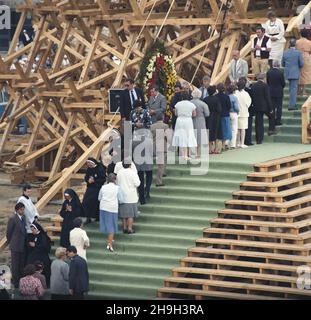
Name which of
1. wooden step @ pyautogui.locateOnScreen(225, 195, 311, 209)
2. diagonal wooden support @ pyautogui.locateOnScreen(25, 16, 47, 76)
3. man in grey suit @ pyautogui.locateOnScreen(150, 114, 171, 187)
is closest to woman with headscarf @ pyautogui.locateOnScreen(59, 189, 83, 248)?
man in grey suit @ pyautogui.locateOnScreen(150, 114, 171, 187)

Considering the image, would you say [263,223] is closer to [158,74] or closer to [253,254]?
[253,254]

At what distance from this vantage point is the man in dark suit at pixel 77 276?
97.8 ft

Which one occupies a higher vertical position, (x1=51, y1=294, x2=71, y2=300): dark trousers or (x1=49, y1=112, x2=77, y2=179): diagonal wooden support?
(x1=49, y1=112, x2=77, y2=179): diagonal wooden support

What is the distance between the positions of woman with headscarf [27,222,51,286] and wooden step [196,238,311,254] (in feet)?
8.26

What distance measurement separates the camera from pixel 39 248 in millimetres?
31016

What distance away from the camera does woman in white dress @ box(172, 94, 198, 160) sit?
32688 mm

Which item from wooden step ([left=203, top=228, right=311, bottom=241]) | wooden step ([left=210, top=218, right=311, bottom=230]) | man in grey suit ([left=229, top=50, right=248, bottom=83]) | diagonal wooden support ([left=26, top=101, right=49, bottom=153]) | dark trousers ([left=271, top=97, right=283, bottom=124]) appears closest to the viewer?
wooden step ([left=203, top=228, right=311, bottom=241])

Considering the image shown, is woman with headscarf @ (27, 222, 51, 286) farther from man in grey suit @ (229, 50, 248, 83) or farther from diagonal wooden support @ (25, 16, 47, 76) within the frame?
diagonal wooden support @ (25, 16, 47, 76)

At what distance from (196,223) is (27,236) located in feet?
9.37

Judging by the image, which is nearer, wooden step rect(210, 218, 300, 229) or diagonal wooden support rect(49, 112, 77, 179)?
wooden step rect(210, 218, 300, 229)

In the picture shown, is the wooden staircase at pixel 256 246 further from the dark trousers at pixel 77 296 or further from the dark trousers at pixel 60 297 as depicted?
the dark trousers at pixel 60 297

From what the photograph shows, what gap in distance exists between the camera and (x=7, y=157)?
140 ft

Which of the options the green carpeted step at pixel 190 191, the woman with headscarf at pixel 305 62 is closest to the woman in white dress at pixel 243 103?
the woman with headscarf at pixel 305 62
